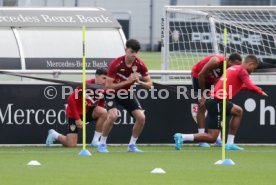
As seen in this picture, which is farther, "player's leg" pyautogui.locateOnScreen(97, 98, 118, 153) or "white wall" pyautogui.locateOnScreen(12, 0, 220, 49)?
"white wall" pyautogui.locateOnScreen(12, 0, 220, 49)

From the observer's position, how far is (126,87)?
774 inches

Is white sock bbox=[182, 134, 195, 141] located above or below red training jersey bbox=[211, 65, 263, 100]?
below

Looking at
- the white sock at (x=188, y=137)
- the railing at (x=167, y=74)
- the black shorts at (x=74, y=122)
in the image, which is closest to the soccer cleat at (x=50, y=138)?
the black shorts at (x=74, y=122)

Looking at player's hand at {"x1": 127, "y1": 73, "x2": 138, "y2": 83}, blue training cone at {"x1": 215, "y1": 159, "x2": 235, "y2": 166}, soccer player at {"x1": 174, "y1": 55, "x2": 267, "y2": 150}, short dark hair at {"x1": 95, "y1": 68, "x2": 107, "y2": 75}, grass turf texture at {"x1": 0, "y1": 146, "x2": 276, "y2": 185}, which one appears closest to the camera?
grass turf texture at {"x1": 0, "y1": 146, "x2": 276, "y2": 185}

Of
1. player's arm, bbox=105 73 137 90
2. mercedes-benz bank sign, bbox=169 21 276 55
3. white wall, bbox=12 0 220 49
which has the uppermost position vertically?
white wall, bbox=12 0 220 49

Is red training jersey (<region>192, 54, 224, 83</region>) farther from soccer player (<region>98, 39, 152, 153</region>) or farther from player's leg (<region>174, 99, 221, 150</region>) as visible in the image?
soccer player (<region>98, 39, 152, 153</region>)

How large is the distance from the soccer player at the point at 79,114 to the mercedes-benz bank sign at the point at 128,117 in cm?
38

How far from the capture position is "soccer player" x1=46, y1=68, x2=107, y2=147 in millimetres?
20266

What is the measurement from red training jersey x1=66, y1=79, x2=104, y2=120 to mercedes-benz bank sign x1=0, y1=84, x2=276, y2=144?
477 millimetres

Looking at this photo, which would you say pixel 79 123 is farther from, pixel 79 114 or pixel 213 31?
pixel 213 31

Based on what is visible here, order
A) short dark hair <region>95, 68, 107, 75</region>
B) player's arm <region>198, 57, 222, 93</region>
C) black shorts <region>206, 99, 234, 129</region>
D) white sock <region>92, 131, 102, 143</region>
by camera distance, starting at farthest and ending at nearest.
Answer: white sock <region>92, 131, 102, 143</region>, player's arm <region>198, 57, 222, 93</region>, short dark hair <region>95, 68, 107, 75</region>, black shorts <region>206, 99, 234, 129</region>

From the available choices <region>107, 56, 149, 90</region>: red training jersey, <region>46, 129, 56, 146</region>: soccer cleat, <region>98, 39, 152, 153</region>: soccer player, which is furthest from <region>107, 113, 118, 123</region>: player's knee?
<region>46, 129, 56, 146</region>: soccer cleat

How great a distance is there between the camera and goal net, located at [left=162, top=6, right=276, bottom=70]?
24500mm

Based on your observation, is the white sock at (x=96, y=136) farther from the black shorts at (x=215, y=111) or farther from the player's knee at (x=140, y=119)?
the black shorts at (x=215, y=111)
